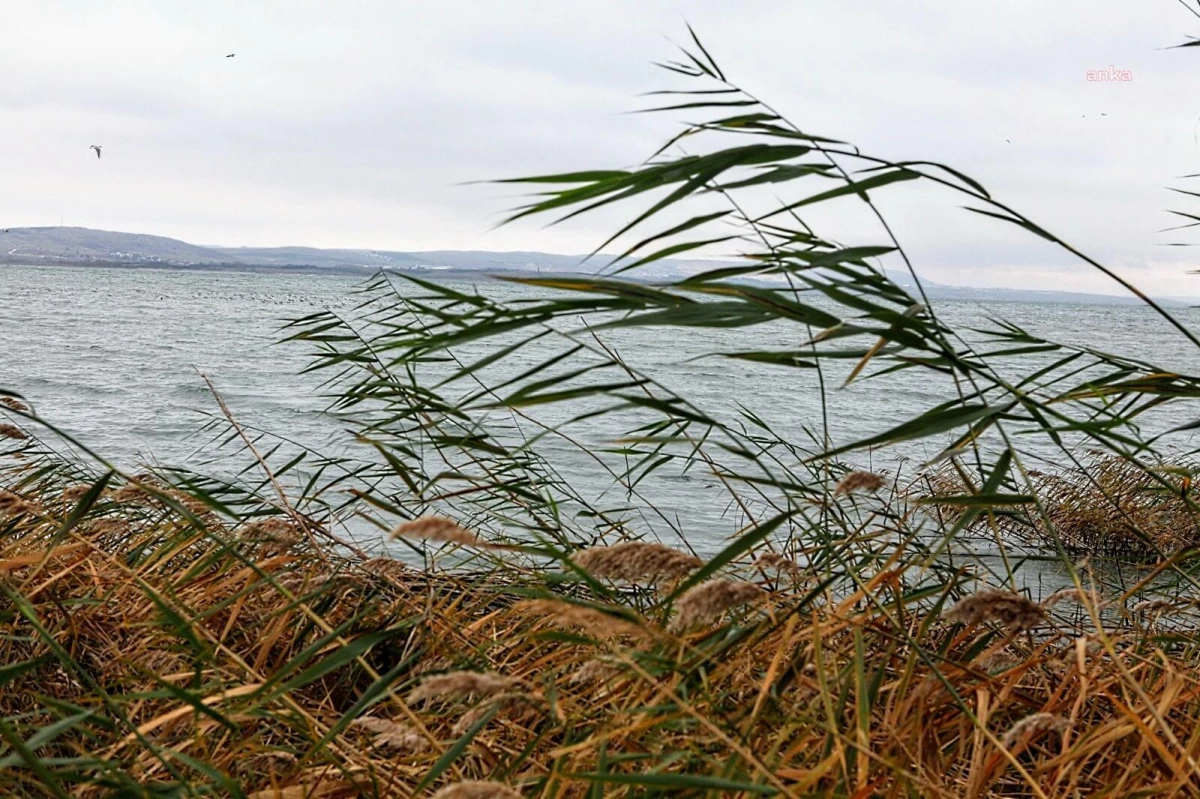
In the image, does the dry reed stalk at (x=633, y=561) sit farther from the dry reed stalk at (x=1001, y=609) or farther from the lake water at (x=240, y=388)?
the lake water at (x=240, y=388)

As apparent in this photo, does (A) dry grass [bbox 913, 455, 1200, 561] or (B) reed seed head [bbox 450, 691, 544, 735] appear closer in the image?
(B) reed seed head [bbox 450, 691, 544, 735]

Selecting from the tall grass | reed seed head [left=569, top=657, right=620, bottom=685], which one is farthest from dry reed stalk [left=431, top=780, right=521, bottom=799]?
reed seed head [left=569, top=657, right=620, bottom=685]

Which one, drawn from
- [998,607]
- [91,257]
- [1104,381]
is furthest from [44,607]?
[91,257]

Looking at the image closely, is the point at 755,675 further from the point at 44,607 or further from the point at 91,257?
the point at 91,257

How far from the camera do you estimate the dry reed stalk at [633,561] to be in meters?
1.67

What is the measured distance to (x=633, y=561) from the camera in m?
1.69

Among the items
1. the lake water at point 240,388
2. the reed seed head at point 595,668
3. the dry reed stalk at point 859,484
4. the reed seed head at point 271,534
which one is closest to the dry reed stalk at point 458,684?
the reed seed head at point 595,668

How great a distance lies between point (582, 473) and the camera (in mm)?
11742

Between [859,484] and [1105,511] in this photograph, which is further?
[1105,511]

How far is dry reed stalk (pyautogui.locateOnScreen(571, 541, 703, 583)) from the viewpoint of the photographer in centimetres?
167

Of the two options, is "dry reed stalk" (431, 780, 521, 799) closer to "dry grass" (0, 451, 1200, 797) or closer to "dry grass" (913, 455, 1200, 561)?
"dry grass" (0, 451, 1200, 797)

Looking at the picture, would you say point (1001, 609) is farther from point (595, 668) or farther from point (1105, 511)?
point (1105, 511)

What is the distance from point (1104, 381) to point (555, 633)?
4.98 feet

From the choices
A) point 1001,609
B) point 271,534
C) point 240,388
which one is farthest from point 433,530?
point 240,388
